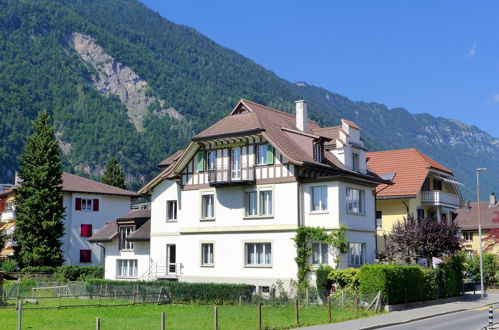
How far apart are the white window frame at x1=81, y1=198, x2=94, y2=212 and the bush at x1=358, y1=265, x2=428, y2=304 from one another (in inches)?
1754

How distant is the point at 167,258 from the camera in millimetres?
50250

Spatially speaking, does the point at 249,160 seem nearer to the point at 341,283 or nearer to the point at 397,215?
the point at 341,283

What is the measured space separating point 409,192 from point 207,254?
61.4 feet

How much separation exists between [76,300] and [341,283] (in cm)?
1753

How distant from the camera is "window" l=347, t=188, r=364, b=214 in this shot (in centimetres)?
4197

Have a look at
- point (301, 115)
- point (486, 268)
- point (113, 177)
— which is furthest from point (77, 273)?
point (486, 268)

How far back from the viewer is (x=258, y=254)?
43844 mm

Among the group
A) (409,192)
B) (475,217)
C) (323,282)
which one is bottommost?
(323,282)

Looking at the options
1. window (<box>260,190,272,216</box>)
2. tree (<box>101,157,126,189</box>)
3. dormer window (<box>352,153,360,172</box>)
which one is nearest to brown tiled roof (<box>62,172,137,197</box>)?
→ tree (<box>101,157,126,189</box>)

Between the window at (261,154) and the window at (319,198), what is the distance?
4263mm

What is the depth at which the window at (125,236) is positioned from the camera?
55000 millimetres

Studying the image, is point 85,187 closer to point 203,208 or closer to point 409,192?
point 203,208

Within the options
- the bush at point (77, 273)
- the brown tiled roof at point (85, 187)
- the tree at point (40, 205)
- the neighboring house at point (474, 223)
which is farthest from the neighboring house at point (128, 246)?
the neighboring house at point (474, 223)

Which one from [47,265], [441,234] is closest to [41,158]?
[47,265]
